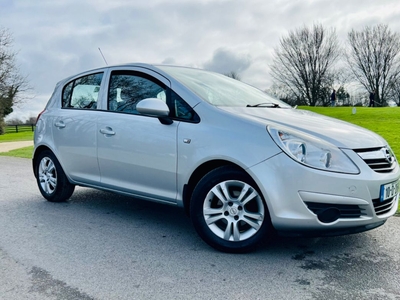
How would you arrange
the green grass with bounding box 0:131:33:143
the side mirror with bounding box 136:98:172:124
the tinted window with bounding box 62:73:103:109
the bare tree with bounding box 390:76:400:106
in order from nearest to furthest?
1. the side mirror with bounding box 136:98:172:124
2. the tinted window with bounding box 62:73:103:109
3. the green grass with bounding box 0:131:33:143
4. the bare tree with bounding box 390:76:400:106

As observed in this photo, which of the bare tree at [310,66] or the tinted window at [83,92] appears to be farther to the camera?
the bare tree at [310,66]

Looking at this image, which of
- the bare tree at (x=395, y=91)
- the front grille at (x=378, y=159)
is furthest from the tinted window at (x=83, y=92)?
the bare tree at (x=395, y=91)

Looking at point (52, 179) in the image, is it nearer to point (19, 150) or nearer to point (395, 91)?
point (19, 150)

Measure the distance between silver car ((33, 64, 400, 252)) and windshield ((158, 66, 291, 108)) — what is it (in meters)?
0.02

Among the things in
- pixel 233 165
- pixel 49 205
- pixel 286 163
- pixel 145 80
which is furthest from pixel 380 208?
pixel 49 205

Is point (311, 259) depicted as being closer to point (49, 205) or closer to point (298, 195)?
point (298, 195)

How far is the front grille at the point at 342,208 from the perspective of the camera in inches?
122

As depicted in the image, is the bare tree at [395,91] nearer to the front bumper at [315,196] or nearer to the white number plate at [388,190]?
the white number plate at [388,190]

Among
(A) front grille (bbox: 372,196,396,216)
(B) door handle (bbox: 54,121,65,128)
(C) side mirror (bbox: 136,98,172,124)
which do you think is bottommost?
(A) front grille (bbox: 372,196,396,216)

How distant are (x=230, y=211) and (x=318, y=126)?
1.06 m

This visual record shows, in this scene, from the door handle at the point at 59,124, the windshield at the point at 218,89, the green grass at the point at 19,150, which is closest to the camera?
the windshield at the point at 218,89

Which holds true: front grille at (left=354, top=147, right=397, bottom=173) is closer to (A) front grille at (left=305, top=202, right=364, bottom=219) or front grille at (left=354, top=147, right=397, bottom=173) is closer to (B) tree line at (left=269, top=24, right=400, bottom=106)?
(A) front grille at (left=305, top=202, right=364, bottom=219)

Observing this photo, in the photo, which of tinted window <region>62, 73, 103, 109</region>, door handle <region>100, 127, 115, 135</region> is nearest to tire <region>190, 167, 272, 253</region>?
door handle <region>100, 127, 115, 135</region>

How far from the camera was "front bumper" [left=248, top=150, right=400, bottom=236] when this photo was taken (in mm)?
3064
